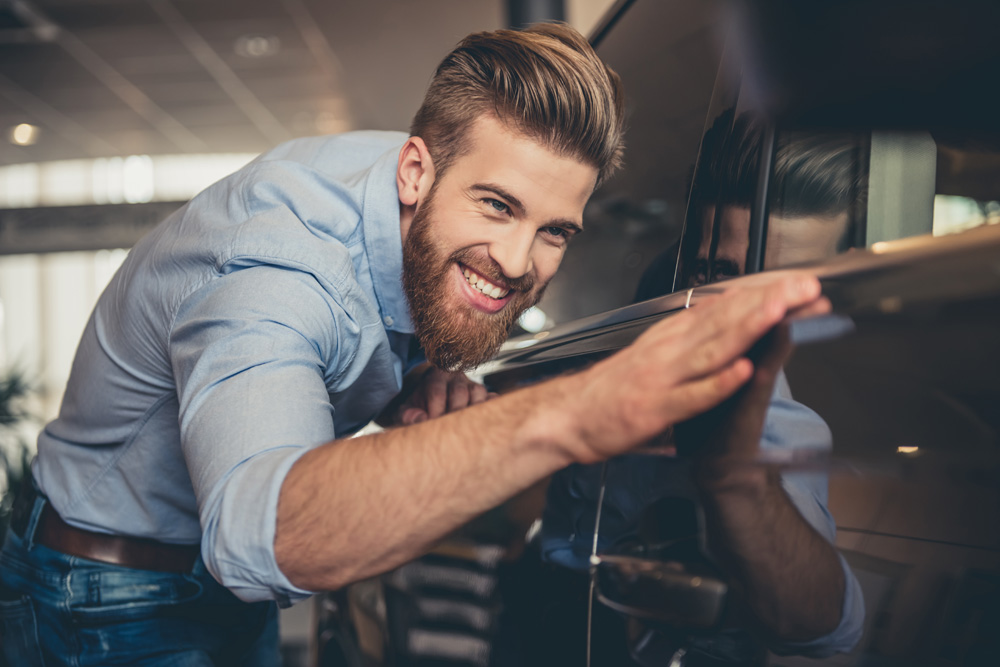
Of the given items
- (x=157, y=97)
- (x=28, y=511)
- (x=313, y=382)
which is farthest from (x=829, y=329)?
(x=157, y=97)

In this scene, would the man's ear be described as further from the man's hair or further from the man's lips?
the man's lips

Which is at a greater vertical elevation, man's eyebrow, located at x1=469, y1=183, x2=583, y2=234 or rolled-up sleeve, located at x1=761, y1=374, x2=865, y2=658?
man's eyebrow, located at x1=469, y1=183, x2=583, y2=234

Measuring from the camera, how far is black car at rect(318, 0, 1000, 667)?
1.42ft

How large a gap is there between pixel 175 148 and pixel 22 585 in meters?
7.64

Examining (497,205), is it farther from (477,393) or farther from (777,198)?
(777,198)

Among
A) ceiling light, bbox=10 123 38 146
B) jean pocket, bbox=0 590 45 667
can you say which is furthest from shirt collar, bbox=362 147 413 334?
ceiling light, bbox=10 123 38 146

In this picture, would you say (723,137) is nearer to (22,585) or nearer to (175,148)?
(22,585)

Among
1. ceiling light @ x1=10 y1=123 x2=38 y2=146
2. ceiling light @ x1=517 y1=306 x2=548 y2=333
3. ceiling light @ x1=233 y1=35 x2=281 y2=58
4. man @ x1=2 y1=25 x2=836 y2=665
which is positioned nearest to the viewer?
man @ x1=2 y1=25 x2=836 y2=665

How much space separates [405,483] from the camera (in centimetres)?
63

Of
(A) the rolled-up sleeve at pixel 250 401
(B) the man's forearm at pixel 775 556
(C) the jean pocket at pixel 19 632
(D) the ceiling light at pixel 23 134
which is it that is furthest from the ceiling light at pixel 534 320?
(D) the ceiling light at pixel 23 134

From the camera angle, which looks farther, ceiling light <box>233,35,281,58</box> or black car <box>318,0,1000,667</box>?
ceiling light <box>233,35,281,58</box>

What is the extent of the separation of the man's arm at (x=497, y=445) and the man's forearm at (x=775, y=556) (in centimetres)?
7

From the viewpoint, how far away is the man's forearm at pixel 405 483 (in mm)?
610

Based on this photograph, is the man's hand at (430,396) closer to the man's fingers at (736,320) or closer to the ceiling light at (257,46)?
the man's fingers at (736,320)
